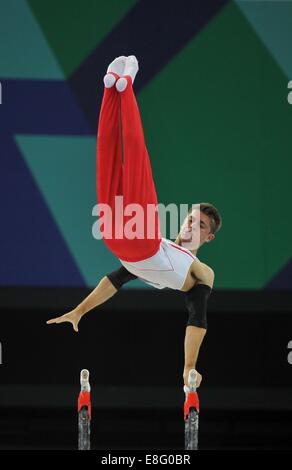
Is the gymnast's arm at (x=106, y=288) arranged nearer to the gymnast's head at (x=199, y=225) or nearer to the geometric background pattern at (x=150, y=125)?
the gymnast's head at (x=199, y=225)

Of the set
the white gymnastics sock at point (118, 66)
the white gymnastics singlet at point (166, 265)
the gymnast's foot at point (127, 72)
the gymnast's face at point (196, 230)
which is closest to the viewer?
the gymnast's foot at point (127, 72)

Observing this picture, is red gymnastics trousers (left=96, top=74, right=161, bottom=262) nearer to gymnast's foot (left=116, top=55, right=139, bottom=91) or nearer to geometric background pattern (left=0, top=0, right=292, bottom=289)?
gymnast's foot (left=116, top=55, right=139, bottom=91)

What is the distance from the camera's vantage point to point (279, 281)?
322 inches

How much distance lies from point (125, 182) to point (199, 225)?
727mm

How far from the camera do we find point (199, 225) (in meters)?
5.65

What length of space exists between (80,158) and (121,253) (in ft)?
9.72

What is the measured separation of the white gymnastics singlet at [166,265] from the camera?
535cm

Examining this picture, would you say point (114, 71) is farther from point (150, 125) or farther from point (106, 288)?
point (150, 125)

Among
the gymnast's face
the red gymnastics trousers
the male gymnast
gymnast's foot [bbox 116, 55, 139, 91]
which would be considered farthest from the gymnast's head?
gymnast's foot [bbox 116, 55, 139, 91]

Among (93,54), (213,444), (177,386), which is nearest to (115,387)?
(177,386)

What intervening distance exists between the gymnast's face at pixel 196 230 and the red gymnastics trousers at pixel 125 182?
45 centimetres

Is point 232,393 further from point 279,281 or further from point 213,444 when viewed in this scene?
point 279,281

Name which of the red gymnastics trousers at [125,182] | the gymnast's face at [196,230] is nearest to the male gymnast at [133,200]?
the red gymnastics trousers at [125,182]
